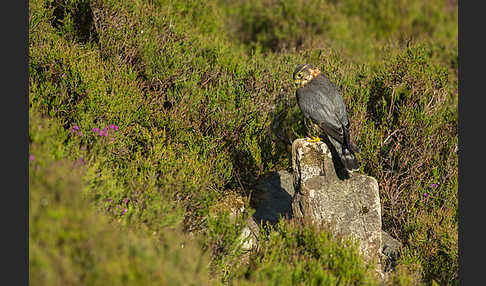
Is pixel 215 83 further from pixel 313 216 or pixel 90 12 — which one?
pixel 313 216

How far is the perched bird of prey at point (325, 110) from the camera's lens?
511 cm

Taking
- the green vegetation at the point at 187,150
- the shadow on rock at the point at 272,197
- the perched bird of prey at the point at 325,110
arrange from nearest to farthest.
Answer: the green vegetation at the point at 187,150 → the perched bird of prey at the point at 325,110 → the shadow on rock at the point at 272,197

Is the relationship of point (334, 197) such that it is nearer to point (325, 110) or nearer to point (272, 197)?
point (325, 110)

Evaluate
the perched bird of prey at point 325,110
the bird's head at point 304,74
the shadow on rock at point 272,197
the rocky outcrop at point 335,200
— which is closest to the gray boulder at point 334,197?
the rocky outcrop at point 335,200

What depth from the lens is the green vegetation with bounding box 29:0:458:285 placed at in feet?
11.2

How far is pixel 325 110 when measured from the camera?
5.32 m

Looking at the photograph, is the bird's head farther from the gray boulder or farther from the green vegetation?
the green vegetation

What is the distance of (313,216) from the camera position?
16.9 ft

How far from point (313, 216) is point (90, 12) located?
212 inches

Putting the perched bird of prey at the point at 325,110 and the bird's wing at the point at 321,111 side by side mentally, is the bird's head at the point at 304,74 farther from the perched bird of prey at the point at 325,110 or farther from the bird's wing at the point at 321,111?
the bird's wing at the point at 321,111

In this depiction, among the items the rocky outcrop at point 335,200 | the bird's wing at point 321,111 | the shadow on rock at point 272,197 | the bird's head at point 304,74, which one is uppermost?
the bird's head at point 304,74

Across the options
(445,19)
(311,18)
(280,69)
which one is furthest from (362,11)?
(280,69)

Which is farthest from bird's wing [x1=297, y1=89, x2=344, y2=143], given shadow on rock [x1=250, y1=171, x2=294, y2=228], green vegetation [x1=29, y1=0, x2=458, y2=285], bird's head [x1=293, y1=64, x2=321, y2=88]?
shadow on rock [x1=250, y1=171, x2=294, y2=228]

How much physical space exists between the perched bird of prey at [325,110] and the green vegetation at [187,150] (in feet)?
3.41
